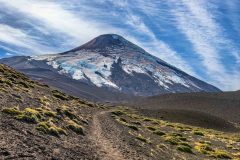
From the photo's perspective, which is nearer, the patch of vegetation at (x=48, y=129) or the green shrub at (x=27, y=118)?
the patch of vegetation at (x=48, y=129)

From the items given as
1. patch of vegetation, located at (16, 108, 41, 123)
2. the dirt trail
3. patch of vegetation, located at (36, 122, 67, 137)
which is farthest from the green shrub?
the dirt trail

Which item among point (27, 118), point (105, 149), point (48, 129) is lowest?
point (105, 149)

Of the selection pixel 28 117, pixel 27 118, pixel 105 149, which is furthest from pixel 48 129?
pixel 105 149

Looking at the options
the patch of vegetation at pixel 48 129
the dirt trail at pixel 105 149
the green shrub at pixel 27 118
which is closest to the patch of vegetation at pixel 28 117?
the green shrub at pixel 27 118

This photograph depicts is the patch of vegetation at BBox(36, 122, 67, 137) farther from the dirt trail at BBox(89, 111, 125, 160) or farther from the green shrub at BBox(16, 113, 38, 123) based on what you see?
the dirt trail at BBox(89, 111, 125, 160)

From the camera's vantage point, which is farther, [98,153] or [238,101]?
[238,101]

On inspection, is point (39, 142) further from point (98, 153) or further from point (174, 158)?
point (174, 158)

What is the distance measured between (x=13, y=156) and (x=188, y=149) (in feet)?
86.6

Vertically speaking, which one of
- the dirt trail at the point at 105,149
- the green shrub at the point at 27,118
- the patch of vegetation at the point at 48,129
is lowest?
the dirt trail at the point at 105,149

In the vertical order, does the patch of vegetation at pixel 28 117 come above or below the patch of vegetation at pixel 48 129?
above

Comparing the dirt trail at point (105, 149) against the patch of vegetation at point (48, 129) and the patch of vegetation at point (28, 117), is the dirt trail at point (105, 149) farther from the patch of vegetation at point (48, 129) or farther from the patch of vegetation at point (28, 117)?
the patch of vegetation at point (28, 117)

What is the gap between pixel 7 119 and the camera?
29953 millimetres

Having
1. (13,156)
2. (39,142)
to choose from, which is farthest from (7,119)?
(13,156)

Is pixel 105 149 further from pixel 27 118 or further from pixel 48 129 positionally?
pixel 27 118
